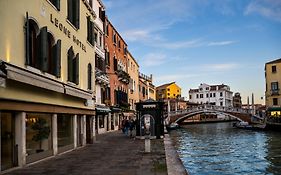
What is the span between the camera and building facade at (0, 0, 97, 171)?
1082 cm

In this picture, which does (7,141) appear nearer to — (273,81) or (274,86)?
(274,86)

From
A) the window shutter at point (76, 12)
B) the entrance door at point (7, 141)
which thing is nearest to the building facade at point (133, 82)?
the window shutter at point (76, 12)

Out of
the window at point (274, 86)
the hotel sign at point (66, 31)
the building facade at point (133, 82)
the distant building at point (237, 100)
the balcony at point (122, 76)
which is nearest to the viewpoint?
the hotel sign at point (66, 31)

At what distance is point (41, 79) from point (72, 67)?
5.53 meters

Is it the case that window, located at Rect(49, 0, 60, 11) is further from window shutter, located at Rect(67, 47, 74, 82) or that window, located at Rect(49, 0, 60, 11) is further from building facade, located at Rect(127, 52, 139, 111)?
building facade, located at Rect(127, 52, 139, 111)

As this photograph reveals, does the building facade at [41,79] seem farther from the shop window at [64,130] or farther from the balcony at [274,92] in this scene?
the balcony at [274,92]

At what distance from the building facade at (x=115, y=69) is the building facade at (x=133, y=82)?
5604mm

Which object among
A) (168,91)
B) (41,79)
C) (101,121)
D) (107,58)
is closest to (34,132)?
(41,79)

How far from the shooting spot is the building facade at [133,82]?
5438 centimetres

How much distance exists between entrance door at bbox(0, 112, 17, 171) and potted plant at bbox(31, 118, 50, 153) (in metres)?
1.62

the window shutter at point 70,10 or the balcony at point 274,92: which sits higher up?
the window shutter at point 70,10

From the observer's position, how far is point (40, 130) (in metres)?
13.9

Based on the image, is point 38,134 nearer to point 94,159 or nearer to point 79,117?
point 94,159

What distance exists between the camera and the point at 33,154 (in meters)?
13.1
